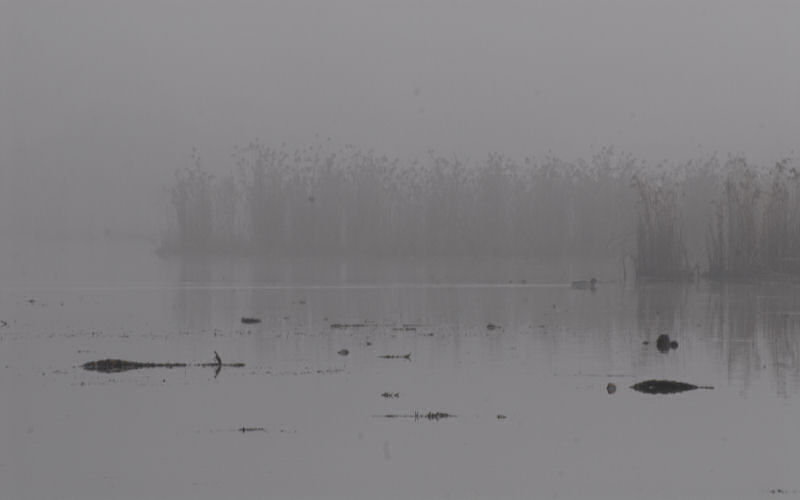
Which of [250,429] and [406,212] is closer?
[250,429]

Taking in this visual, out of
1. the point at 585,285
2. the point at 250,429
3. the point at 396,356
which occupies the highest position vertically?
the point at 585,285

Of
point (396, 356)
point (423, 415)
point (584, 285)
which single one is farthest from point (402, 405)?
point (584, 285)

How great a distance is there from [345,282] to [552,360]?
1481 cm

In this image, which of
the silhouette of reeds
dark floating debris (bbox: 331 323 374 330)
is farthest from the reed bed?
dark floating debris (bbox: 331 323 374 330)

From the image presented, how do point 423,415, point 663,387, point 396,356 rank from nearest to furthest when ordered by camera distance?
1. point 423,415
2. point 663,387
3. point 396,356

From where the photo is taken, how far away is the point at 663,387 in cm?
874

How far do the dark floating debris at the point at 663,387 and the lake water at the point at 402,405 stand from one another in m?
0.14

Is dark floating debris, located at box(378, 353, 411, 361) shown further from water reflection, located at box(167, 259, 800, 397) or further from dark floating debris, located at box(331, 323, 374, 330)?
dark floating debris, located at box(331, 323, 374, 330)

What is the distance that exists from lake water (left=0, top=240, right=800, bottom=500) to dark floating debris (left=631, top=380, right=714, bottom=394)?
138mm

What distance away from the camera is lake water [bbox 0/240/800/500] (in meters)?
5.99

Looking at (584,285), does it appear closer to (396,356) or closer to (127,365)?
(396,356)

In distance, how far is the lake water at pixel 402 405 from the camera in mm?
5988

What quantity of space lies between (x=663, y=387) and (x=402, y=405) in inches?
77.5

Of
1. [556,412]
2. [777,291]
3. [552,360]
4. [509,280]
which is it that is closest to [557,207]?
[509,280]
